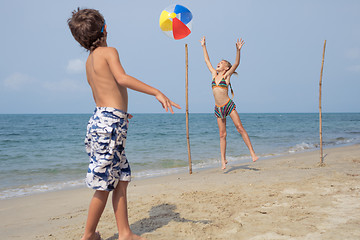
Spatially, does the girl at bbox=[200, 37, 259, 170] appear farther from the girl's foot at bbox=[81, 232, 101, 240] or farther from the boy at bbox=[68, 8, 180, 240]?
the girl's foot at bbox=[81, 232, 101, 240]

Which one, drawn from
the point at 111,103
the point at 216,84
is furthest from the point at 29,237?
the point at 216,84

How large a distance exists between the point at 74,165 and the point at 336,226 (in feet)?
27.0

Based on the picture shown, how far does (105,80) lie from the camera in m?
2.48

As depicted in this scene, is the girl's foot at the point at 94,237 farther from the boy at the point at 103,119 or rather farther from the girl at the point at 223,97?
the girl at the point at 223,97

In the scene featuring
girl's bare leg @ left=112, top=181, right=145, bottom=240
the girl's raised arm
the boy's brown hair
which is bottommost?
girl's bare leg @ left=112, top=181, right=145, bottom=240

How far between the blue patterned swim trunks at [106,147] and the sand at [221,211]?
0.83 meters

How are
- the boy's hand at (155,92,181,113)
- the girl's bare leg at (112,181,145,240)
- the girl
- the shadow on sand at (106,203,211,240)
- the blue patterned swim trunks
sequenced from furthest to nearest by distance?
the girl → the shadow on sand at (106,203,211,240) → the girl's bare leg at (112,181,145,240) → the blue patterned swim trunks → the boy's hand at (155,92,181,113)

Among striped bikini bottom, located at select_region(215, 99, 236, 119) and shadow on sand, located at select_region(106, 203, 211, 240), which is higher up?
striped bikini bottom, located at select_region(215, 99, 236, 119)

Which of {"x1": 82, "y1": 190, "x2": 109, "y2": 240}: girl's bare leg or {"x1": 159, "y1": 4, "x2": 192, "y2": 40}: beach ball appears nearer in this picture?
{"x1": 82, "y1": 190, "x2": 109, "y2": 240}: girl's bare leg

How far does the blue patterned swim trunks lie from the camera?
2395 mm

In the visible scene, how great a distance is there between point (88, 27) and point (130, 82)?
62 centimetres

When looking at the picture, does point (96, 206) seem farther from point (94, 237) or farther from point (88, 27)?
point (88, 27)

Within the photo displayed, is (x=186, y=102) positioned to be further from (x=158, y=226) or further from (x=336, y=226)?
(x=336, y=226)

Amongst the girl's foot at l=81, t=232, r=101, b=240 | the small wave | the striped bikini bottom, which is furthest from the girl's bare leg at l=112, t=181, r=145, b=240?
the small wave
